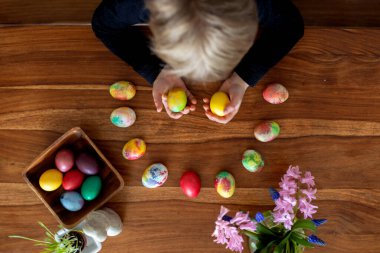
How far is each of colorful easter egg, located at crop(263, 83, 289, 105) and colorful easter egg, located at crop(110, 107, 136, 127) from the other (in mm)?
300

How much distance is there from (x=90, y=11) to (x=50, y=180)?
0.52 metres

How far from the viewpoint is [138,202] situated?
0.77 m

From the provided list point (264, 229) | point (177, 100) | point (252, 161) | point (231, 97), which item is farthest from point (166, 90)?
point (264, 229)

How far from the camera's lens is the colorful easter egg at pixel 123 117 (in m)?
0.77

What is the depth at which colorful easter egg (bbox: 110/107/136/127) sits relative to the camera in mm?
769

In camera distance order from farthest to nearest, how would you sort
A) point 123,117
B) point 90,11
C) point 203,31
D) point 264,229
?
point 90,11, point 123,117, point 264,229, point 203,31

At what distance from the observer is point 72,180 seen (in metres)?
0.75

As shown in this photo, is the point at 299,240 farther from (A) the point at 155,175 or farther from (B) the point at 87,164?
(B) the point at 87,164

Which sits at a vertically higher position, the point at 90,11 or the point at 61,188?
the point at 90,11

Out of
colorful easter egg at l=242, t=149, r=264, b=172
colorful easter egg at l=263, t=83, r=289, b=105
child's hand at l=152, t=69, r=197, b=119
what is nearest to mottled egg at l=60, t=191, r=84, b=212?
child's hand at l=152, t=69, r=197, b=119

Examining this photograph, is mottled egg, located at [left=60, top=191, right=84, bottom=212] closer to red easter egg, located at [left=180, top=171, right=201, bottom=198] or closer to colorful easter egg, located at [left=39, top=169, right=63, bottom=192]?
colorful easter egg, located at [left=39, top=169, right=63, bottom=192]

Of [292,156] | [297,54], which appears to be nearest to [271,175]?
[292,156]

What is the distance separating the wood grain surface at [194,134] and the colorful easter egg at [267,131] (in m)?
0.02

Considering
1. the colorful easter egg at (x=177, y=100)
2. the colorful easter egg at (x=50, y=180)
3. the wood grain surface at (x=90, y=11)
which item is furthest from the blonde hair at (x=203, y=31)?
the wood grain surface at (x=90, y=11)
